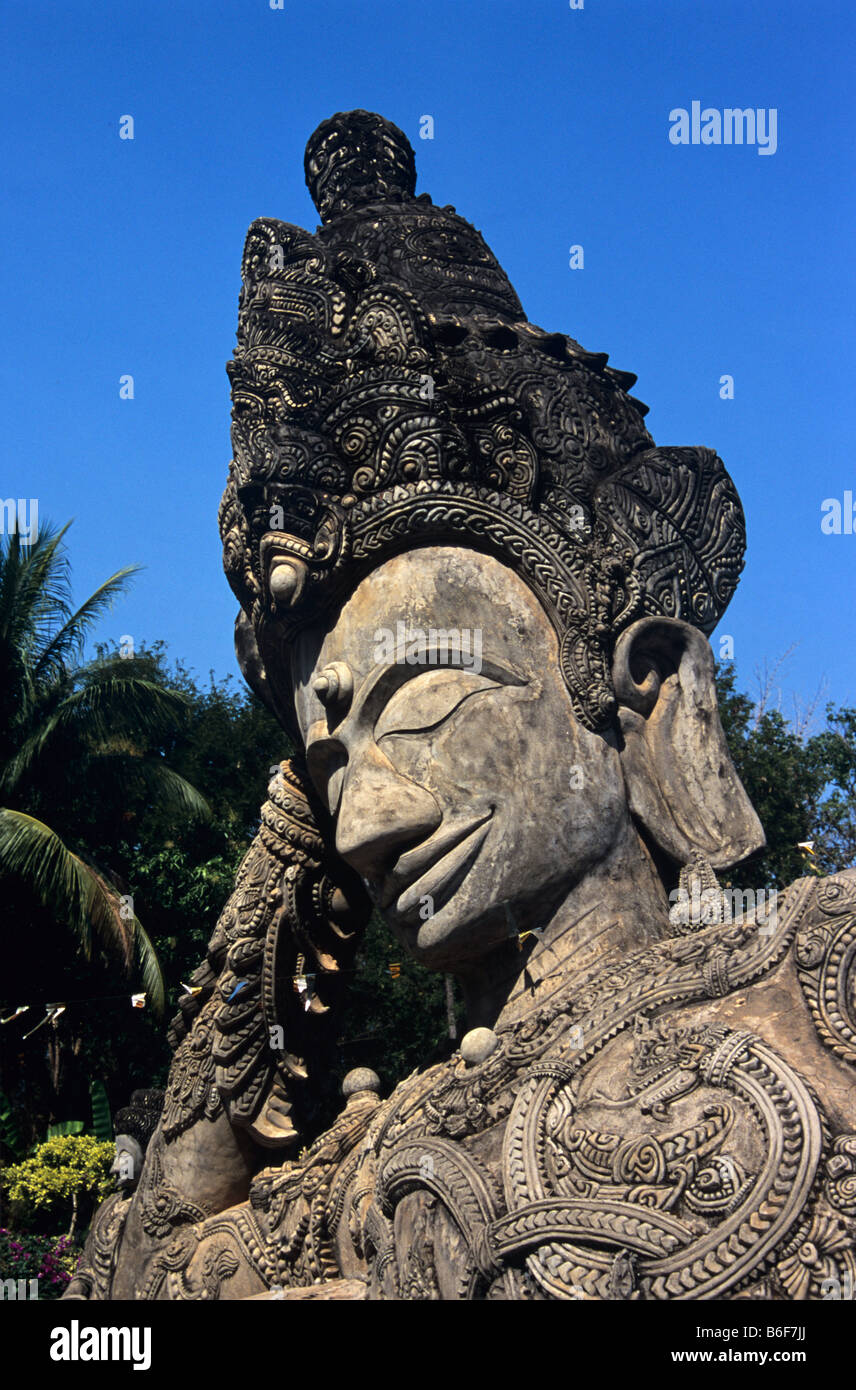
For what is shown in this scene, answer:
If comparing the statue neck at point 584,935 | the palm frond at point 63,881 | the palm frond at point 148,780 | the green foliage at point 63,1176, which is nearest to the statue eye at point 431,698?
the statue neck at point 584,935

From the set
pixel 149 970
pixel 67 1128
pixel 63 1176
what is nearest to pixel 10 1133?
pixel 67 1128

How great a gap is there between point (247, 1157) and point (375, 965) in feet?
30.2

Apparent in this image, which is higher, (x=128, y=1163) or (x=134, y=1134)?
(x=134, y=1134)

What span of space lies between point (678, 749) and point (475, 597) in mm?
781

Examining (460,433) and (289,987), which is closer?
(460,433)

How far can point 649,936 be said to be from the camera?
12.5 ft

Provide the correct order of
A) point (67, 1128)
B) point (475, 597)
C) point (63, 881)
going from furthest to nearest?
1. point (67, 1128)
2. point (63, 881)
3. point (475, 597)

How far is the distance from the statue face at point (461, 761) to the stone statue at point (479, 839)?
1cm

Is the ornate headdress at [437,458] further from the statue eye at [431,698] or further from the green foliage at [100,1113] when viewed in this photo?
the green foliage at [100,1113]

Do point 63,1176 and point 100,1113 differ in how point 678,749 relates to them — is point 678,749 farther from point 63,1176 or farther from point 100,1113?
point 100,1113

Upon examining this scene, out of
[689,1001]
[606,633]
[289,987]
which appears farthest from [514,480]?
[289,987]

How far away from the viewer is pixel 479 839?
3727 mm

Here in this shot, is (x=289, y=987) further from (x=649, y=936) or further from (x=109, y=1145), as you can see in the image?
(x=109, y=1145)

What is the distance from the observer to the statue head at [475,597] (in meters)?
3.78
